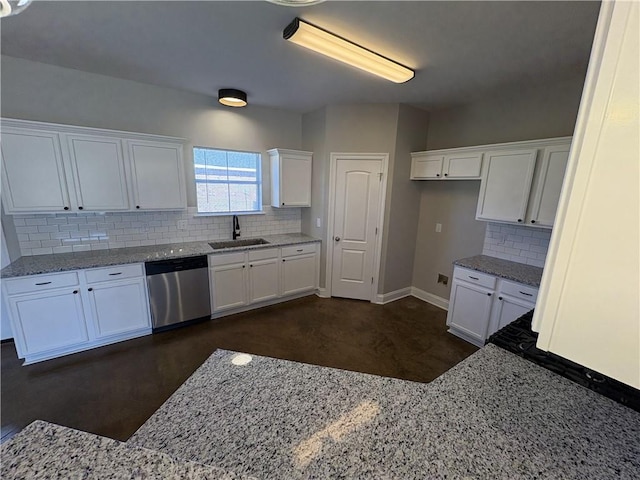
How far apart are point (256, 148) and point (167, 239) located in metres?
1.72

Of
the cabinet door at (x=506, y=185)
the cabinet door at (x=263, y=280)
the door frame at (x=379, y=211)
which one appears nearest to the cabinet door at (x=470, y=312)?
the cabinet door at (x=506, y=185)

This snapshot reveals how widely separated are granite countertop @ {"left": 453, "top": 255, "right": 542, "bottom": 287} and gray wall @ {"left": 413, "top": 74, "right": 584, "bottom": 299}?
40 centimetres

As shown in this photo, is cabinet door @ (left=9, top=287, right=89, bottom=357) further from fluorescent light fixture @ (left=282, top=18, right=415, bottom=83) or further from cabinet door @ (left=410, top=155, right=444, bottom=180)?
cabinet door @ (left=410, top=155, right=444, bottom=180)

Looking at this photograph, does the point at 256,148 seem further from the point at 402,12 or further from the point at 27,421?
the point at 27,421

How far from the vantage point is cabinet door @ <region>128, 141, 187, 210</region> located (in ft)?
9.39

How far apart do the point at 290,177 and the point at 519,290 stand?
2986 millimetres

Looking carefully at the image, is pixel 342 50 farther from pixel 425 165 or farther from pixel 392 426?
pixel 392 426

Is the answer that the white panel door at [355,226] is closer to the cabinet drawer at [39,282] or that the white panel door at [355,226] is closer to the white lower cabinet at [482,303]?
the white lower cabinet at [482,303]

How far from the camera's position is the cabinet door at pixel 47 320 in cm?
233

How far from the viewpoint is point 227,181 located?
3707 millimetres

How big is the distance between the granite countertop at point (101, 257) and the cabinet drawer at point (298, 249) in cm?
14

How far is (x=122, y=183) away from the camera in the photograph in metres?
2.81

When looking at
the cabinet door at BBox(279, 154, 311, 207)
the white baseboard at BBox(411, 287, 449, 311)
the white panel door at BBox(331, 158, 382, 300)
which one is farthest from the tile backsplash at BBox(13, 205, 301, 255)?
the white baseboard at BBox(411, 287, 449, 311)

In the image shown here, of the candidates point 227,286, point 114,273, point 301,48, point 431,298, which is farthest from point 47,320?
point 431,298
